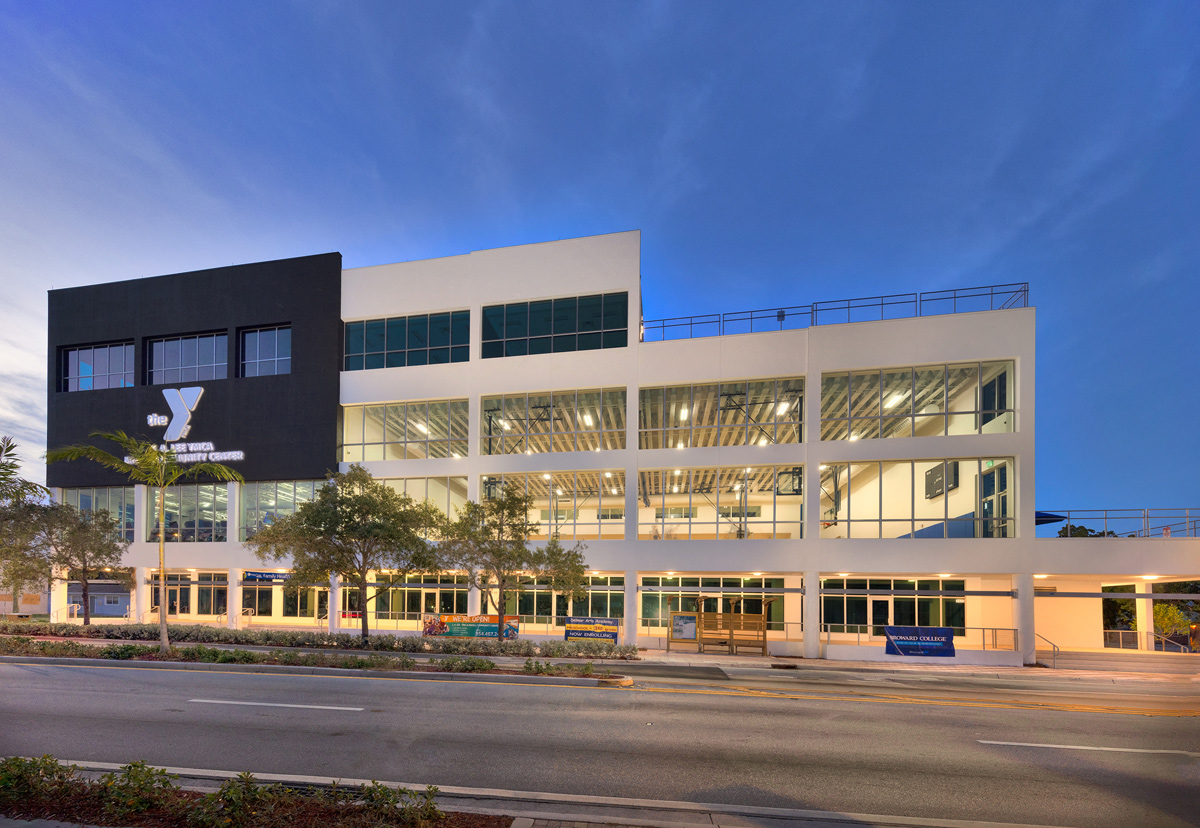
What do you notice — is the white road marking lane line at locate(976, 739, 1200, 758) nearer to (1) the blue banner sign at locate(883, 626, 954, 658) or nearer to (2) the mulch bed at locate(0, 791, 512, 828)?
(2) the mulch bed at locate(0, 791, 512, 828)

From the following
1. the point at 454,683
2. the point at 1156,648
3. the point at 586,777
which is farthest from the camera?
the point at 1156,648

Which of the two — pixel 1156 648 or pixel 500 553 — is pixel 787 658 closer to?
pixel 500 553

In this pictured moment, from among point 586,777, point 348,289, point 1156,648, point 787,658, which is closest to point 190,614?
point 348,289

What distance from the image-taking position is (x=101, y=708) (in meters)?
12.2

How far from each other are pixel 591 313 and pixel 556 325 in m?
1.84

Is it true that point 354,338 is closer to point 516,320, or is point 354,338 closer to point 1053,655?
point 516,320

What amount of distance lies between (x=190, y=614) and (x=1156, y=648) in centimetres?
4895

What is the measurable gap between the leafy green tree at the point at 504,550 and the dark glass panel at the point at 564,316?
987 centimetres

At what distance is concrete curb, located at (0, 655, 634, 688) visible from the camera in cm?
1627

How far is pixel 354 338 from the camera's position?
108ft

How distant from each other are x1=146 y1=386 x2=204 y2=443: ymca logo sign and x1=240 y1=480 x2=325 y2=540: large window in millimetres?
4867

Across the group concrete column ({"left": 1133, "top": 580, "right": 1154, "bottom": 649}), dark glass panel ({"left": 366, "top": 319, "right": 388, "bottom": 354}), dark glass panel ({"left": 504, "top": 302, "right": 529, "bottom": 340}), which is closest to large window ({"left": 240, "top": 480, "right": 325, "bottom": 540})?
dark glass panel ({"left": 366, "top": 319, "right": 388, "bottom": 354})

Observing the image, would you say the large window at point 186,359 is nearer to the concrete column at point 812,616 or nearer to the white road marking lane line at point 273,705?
the white road marking lane line at point 273,705

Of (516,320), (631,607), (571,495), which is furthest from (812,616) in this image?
(516,320)
